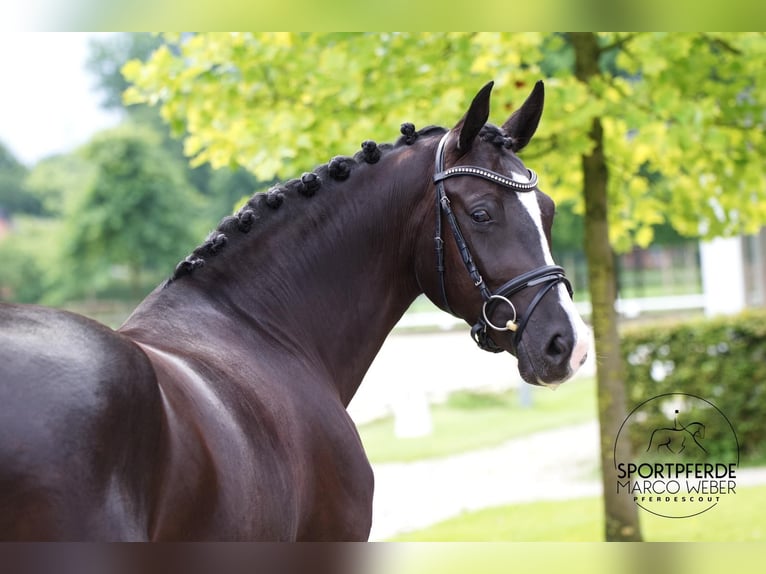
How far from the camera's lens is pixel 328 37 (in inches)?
196

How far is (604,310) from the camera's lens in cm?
549

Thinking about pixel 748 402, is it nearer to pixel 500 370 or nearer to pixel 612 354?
pixel 612 354

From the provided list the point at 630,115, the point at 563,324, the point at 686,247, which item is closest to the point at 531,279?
the point at 563,324

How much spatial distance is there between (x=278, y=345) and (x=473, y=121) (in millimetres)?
930

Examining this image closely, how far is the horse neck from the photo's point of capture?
2732mm

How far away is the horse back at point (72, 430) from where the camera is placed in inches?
61.6

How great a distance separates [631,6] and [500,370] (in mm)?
11915

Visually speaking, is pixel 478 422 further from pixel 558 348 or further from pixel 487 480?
pixel 558 348

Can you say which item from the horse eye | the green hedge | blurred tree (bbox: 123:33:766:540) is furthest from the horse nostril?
the green hedge

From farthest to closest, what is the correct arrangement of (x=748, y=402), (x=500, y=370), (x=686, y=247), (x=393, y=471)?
(x=686, y=247) → (x=500, y=370) → (x=393, y=471) → (x=748, y=402)

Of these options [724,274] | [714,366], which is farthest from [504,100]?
[724,274]

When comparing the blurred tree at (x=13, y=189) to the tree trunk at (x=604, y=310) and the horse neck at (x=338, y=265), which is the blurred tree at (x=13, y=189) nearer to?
the tree trunk at (x=604, y=310)

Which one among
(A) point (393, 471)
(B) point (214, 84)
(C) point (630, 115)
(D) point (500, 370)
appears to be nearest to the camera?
(C) point (630, 115)

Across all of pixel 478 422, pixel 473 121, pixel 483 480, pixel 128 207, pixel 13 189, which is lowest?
pixel 483 480
